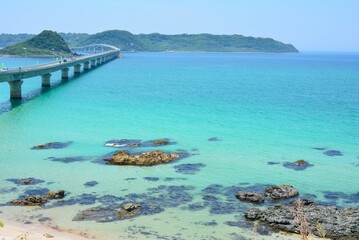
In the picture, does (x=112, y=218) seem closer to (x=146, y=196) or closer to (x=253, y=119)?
(x=146, y=196)

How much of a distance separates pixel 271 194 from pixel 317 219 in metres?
4.27

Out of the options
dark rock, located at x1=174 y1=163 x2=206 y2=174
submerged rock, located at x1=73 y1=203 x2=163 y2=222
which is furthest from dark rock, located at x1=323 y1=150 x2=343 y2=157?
submerged rock, located at x1=73 y1=203 x2=163 y2=222

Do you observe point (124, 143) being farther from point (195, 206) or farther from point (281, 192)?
point (281, 192)

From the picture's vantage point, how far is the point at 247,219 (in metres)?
20.8

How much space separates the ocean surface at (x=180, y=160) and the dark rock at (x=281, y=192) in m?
0.93

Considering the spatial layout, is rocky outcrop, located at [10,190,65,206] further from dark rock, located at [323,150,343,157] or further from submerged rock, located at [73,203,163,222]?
dark rock, located at [323,150,343,157]

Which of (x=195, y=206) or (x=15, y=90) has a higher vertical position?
(x=15, y=90)

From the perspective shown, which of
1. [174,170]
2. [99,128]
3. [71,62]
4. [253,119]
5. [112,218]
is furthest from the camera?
[71,62]

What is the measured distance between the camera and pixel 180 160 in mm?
31203

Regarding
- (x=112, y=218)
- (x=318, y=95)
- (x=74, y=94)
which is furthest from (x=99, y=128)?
(x=318, y=95)

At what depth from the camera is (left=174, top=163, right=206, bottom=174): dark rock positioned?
28523 mm

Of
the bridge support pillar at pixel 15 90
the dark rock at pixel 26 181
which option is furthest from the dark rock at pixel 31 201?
the bridge support pillar at pixel 15 90

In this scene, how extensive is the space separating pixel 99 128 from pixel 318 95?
4584cm

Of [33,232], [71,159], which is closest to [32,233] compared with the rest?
[33,232]
